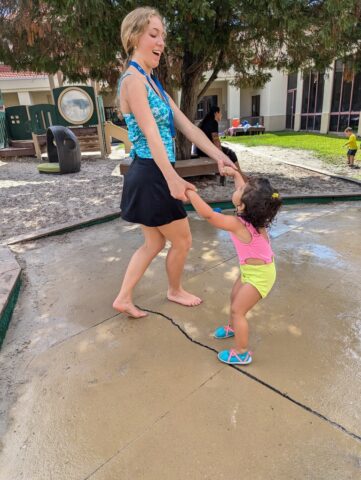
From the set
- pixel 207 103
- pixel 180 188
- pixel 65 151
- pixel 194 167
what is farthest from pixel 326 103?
pixel 180 188

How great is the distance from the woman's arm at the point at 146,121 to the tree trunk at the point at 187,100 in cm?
547

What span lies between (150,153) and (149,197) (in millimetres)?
250

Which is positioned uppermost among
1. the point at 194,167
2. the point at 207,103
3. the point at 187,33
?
the point at 187,33

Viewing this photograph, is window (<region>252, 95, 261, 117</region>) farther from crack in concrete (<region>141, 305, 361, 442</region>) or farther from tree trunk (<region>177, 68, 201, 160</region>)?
crack in concrete (<region>141, 305, 361, 442</region>)

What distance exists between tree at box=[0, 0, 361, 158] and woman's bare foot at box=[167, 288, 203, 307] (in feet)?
11.2

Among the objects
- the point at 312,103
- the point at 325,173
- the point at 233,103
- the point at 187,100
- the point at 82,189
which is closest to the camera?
the point at 82,189

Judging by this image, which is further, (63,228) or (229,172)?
(63,228)

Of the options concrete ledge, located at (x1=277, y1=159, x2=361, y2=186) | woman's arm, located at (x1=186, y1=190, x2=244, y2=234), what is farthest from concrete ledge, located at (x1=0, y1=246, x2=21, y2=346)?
concrete ledge, located at (x1=277, y1=159, x2=361, y2=186)

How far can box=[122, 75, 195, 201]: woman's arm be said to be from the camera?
1.86 metres

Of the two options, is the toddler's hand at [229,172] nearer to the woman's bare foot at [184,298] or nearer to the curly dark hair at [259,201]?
the curly dark hair at [259,201]

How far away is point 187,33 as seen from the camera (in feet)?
16.6

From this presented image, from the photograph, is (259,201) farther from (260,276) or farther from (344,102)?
(344,102)

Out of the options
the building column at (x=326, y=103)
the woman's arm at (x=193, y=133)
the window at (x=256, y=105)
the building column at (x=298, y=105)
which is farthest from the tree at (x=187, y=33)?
the window at (x=256, y=105)

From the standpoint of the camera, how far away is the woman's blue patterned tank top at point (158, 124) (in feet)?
6.48
